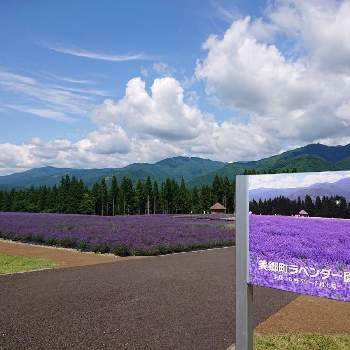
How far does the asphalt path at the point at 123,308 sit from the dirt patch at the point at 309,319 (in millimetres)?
328

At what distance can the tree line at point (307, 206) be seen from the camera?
5242mm

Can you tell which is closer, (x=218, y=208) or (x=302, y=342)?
(x=302, y=342)

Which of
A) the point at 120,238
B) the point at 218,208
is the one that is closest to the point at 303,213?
the point at 120,238

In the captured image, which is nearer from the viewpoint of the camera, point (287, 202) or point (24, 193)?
point (287, 202)

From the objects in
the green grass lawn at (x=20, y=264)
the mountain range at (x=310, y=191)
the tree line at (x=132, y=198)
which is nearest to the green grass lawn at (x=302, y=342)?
the mountain range at (x=310, y=191)

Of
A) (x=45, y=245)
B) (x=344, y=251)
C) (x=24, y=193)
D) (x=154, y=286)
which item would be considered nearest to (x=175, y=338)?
(x=344, y=251)

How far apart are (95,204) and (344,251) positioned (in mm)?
90927

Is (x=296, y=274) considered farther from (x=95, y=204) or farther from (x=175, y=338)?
(x=95, y=204)

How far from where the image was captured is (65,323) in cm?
825

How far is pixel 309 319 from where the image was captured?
8992mm

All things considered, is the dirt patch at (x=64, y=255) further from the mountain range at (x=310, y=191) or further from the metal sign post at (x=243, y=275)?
the mountain range at (x=310, y=191)

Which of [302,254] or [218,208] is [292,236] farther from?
[218,208]

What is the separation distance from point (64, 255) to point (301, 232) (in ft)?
52.5

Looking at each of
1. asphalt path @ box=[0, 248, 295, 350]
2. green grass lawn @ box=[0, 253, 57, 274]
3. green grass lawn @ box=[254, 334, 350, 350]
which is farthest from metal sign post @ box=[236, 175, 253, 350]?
green grass lawn @ box=[0, 253, 57, 274]
